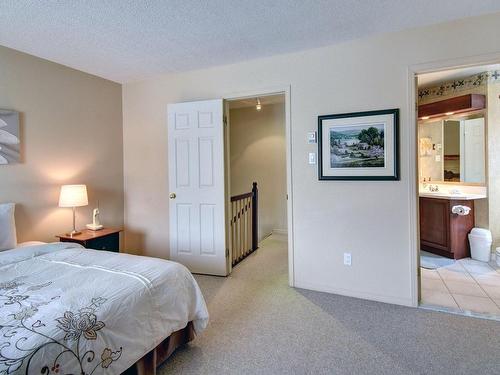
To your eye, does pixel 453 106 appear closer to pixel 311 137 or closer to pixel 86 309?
pixel 311 137

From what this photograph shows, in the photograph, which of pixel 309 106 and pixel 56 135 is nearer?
pixel 309 106

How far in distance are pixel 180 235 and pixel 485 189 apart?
3987 mm

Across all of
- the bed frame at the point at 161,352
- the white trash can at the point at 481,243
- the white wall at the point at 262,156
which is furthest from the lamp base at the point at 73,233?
the white trash can at the point at 481,243

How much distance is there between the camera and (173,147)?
347 centimetres

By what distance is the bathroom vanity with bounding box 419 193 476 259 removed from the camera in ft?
12.4

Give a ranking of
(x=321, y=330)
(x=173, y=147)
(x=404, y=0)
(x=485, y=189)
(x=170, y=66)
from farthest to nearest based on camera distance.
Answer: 1. (x=485, y=189)
2. (x=173, y=147)
3. (x=170, y=66)
4. (x=321, y=330)
5. (x=404, y=0)

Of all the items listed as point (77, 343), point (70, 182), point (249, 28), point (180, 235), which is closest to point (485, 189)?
point (249, 28)

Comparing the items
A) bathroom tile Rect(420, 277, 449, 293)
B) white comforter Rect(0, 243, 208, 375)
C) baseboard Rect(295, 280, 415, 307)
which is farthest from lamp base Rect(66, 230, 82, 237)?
bathroom tile Rect(420, 277, 449, 293)

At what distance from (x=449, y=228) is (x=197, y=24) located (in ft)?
12.8

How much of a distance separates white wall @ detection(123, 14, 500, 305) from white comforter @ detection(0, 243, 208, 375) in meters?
1.41

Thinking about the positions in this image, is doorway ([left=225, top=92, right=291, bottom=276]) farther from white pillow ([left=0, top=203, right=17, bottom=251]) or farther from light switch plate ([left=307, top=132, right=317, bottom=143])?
white pillow ([left=0, top=203, right=17, bottom=251])

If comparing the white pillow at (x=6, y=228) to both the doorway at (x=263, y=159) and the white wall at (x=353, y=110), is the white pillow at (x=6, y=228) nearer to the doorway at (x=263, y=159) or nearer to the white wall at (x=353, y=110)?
the white wall at (x=353, y=110)

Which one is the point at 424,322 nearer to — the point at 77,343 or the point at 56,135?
the point at 77,343

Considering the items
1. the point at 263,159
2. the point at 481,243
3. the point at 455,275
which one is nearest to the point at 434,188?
the point at 481,243
